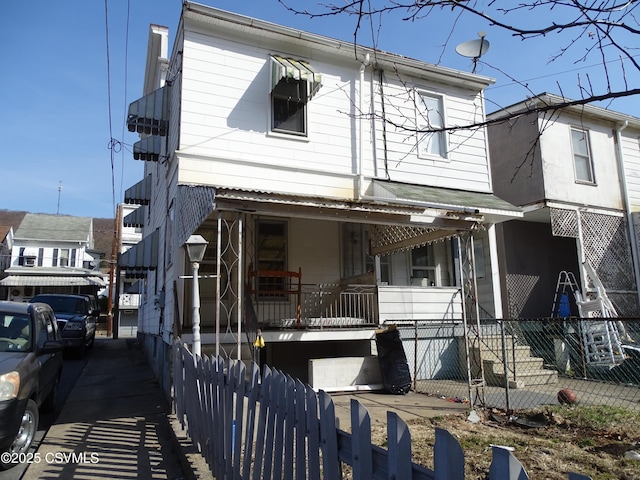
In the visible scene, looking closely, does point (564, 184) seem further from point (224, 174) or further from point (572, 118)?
point (224, 174)

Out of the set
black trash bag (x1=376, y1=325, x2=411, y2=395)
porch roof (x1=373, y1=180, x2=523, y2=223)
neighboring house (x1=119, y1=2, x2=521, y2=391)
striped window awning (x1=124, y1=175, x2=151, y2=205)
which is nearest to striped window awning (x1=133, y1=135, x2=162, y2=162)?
neighboring house (x1=119, y1=2, x2=521, y2=391)

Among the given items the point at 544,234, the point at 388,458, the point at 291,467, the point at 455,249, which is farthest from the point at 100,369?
the point at 544,234

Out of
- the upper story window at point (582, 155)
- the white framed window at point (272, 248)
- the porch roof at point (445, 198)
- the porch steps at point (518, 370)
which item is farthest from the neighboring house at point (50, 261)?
the upper story window at point (582, 155)

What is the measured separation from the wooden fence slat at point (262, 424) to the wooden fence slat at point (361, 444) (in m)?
1.10

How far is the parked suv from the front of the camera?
44.0 feet

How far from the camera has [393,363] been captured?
8.49m

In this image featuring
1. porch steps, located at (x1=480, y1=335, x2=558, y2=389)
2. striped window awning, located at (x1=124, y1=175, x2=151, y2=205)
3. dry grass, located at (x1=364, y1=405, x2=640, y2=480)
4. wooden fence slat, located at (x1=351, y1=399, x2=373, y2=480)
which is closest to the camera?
wooden fence slat, located at (x1=351, y1=399, x2=373, y2=480)

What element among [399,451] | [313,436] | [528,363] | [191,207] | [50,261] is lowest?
[528,363]

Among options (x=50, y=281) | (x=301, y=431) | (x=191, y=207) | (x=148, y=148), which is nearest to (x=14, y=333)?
(x=191, y=207)

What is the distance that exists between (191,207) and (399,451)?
6063mm

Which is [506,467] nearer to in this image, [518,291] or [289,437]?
[289,437]

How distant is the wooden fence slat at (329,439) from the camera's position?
233 cm

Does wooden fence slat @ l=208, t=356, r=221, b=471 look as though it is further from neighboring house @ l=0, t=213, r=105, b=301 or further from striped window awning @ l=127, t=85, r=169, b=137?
neighboring house @ l=0, t=213, r=105, b=301

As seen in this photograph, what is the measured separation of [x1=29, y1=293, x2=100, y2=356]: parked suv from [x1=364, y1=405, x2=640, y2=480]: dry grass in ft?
36.1
